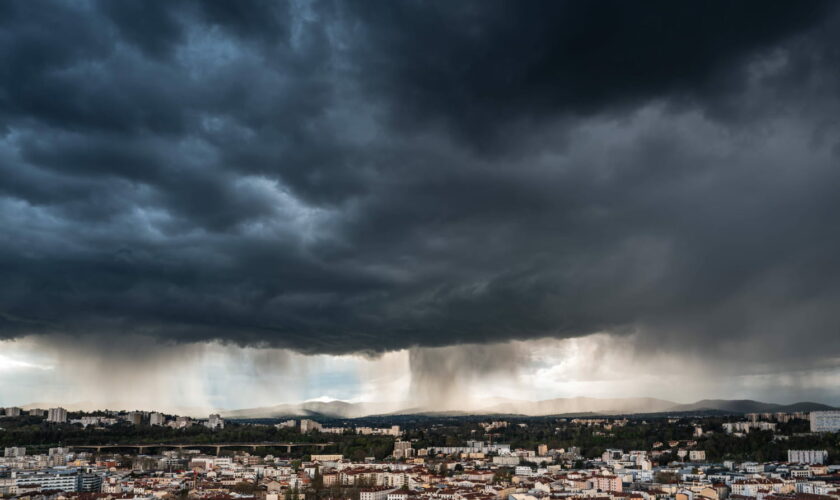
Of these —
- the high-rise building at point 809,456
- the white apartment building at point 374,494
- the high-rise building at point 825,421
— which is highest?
the high-rise building at point 825,421

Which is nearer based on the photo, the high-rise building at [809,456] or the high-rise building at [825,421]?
the high-rise building at [809,456]

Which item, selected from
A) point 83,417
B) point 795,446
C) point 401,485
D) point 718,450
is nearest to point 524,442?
point 718,450

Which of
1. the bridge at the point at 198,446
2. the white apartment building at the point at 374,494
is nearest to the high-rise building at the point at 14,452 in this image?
the bridge at the point at 198,446

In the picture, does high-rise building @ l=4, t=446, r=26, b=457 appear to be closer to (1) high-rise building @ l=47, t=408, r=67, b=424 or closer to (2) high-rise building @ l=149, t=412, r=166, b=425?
(1) high-rise building @ l=47, t=408, r=67, b=424

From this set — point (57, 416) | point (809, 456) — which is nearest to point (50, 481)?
point (809, 456)

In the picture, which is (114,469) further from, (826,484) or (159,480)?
(826,484)

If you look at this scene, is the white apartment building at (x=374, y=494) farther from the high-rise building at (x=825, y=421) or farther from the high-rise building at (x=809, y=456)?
the high-rise building at (x=825, y=421)

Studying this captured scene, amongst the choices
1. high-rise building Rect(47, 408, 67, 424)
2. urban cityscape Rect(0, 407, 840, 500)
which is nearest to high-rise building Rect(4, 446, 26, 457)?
urban cityscape Rect(0, 407, 840, 500)
